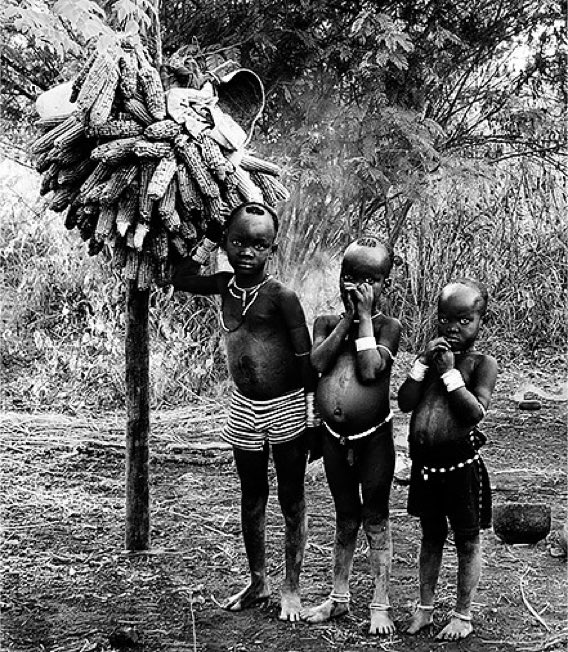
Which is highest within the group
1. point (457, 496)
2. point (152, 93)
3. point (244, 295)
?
point (152, 93)

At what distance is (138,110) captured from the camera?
3.62 metres

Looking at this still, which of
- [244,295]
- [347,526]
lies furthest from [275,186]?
[347,526]

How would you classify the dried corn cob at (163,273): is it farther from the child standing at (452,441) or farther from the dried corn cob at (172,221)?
the child standing at (452,441)

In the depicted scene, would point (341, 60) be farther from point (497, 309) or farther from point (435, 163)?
point (497, 309)

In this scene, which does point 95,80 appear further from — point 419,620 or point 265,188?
point 419,620

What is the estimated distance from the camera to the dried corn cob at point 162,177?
3.44 meters

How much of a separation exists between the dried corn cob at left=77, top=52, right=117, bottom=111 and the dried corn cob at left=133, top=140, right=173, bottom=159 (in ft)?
0.77

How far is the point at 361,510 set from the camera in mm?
3590

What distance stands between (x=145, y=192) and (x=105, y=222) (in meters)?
0.20

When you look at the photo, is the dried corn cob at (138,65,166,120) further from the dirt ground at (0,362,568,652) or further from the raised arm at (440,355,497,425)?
the dirt ground at (0,362,568,652)

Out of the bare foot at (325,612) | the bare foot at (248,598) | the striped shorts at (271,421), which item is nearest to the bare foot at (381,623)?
the bare foot at (325,612)

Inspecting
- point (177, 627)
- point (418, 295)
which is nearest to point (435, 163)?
point (418, 295)

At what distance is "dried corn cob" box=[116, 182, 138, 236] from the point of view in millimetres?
3531

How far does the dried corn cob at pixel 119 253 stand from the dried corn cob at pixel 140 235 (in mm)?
119
